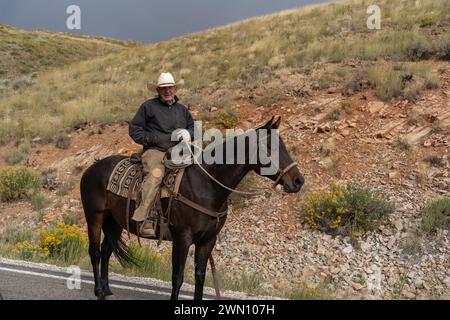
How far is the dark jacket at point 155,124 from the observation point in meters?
6.19

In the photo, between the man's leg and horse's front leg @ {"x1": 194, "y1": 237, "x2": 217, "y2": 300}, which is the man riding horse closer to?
the man's leg

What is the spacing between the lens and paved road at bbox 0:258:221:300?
20.3ft

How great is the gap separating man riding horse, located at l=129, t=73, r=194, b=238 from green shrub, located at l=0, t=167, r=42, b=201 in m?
10.9

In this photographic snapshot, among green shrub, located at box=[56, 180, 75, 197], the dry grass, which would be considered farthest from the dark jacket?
the dry grass

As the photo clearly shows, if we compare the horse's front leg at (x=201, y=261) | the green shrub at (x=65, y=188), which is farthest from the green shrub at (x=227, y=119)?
the horse's front leg at (x=201, y=261)

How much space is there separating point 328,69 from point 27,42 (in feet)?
140

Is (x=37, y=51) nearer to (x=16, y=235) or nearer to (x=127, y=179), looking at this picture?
(x=16, y=235)

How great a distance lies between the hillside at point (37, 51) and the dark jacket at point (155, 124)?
122 feet

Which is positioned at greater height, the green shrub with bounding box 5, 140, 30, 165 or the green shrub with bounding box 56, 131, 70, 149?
the green shrub with bounding box 56, 131, 70, 149

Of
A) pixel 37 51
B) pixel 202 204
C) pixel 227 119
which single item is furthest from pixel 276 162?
pixel 37 51

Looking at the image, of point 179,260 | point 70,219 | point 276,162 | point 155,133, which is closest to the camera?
point 276,162

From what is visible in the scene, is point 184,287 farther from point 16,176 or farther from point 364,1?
point 364,1

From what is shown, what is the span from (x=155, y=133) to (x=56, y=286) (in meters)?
2.74

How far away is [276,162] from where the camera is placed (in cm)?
546
